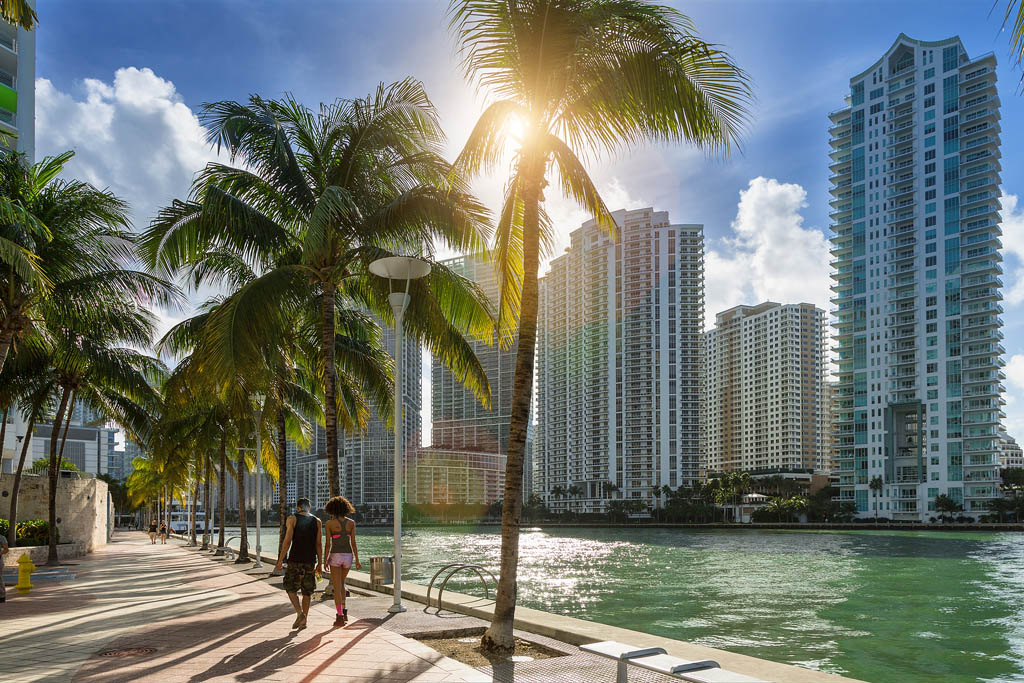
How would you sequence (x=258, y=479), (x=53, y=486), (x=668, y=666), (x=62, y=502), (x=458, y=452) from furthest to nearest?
(x=458, y=452)
(x=62, y=502)
(x=258, y=479)
(x=53, y=486)
(x=668, y=666)

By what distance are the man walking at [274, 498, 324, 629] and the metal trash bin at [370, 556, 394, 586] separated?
17.3 ft

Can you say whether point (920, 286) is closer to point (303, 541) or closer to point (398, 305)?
point (398, 305)

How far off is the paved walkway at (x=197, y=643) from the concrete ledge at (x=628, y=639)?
1.72 meters

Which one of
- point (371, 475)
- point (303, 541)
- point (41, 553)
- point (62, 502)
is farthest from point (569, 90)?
point (371, 475)

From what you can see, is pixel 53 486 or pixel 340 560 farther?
pixel 53 486

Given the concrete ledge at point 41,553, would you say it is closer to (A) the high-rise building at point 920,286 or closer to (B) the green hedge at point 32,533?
(B) the green hedge at point 32,533

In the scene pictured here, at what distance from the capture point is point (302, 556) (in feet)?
35.0

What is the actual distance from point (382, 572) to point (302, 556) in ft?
18.5

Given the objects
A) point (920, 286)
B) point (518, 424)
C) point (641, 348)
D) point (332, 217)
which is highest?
point (920, 286)

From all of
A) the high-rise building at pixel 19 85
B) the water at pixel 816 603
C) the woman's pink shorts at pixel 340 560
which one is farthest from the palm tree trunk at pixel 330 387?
the high-rise building at pixel 19 85

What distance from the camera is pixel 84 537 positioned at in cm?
3356

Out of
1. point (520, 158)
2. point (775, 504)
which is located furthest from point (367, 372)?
point (775, 504)

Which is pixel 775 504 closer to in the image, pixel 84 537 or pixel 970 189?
pixel 970 189

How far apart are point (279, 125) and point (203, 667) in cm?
1070
